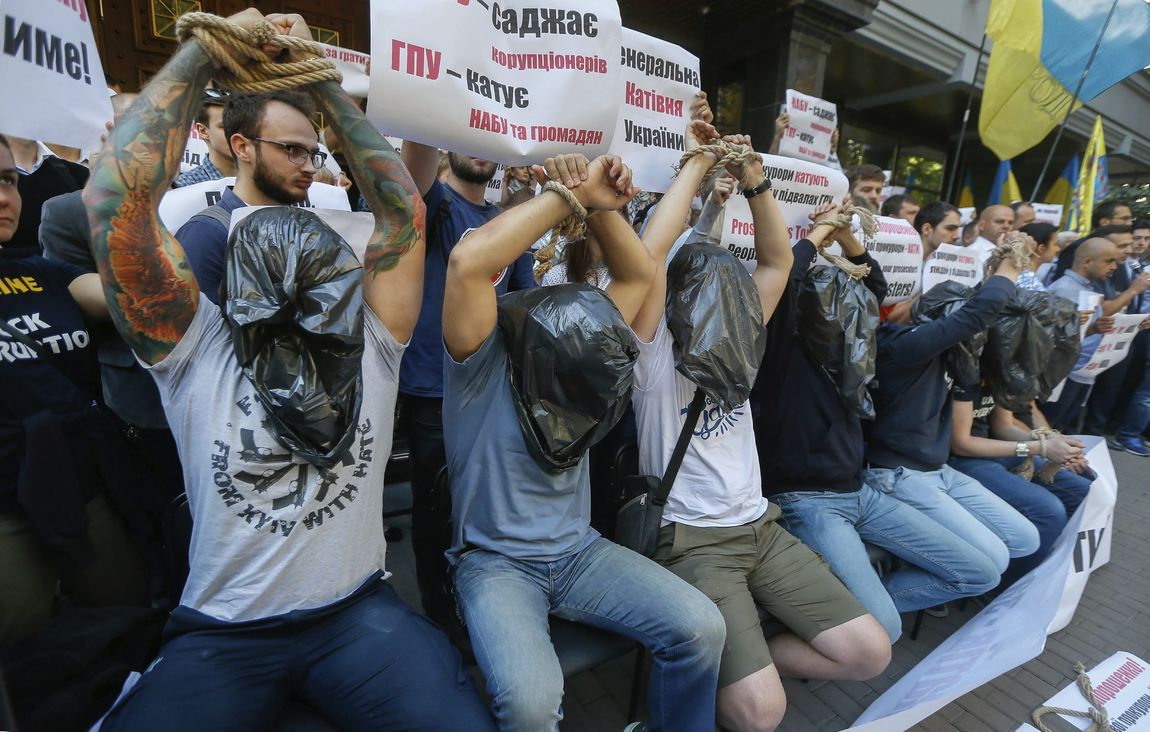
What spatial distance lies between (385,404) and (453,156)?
1.45m

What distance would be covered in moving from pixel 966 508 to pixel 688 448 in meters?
1.70

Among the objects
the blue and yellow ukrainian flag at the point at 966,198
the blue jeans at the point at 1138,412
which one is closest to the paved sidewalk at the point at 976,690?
the blue jeans at the point at 1138,412

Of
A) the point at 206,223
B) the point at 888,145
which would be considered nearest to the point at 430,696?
the point at 206,223

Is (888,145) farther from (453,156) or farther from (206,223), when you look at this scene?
(206,223)

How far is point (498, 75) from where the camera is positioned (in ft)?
5.45

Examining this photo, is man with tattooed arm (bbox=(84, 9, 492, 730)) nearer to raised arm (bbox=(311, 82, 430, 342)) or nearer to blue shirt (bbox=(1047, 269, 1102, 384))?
raised arm (bbox=(311, 82, 430, 342))

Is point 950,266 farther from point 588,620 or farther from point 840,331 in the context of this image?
point 588,620

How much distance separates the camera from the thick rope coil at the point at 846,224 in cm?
261

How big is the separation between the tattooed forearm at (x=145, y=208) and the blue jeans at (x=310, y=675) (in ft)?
2.26

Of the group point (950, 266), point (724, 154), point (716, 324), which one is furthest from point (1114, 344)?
point (716, 324)

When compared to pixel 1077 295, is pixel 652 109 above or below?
above

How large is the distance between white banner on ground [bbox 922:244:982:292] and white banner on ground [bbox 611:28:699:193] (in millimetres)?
1791

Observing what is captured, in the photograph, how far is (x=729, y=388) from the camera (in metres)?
2.04

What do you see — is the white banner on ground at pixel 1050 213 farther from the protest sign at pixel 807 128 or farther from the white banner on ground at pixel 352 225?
the white banner on ground at pixel 352 225
